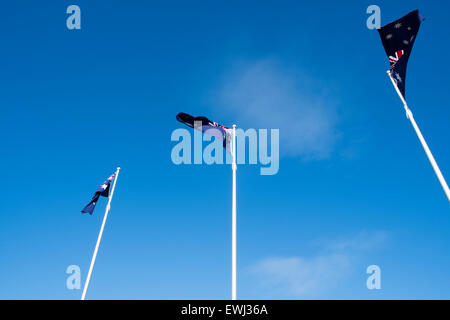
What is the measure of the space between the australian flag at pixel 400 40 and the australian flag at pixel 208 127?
7212 millimetres

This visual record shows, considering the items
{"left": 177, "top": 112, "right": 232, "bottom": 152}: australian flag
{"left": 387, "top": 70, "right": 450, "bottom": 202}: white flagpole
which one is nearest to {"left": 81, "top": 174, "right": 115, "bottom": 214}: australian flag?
{"left": 177, "top": 112, "right": 232, "bottom": 152}: australian flag

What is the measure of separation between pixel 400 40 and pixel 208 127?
8.55 metres

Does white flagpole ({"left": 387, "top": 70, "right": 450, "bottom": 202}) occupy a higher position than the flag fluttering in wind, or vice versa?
the flag fluttering in wind

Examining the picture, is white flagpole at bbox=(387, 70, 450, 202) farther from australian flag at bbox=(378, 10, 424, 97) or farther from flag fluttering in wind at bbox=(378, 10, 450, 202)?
australian flag at bbox=(378, 10, 424, 97)

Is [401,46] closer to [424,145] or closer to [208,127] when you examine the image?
[424,145]

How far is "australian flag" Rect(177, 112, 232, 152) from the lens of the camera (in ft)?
43.0

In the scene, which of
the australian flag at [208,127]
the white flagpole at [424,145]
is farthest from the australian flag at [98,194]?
the white flagpole at [424,145]

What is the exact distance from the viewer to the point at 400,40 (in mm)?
10188

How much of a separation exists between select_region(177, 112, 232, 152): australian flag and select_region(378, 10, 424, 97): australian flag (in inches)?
284

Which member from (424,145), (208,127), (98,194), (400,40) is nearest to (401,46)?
(400,40)

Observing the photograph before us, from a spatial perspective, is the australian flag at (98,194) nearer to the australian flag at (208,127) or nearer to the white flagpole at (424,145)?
the australian flag at (208,127)

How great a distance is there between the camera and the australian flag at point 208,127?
13109 millimetres
